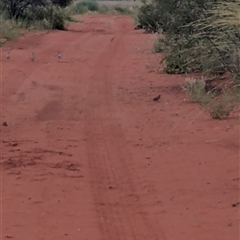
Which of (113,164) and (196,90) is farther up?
(113,164)

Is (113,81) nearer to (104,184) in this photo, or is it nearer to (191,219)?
(104,184)

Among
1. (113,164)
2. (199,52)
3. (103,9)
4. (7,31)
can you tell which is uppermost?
(199,52)

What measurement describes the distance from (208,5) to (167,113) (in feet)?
6.67

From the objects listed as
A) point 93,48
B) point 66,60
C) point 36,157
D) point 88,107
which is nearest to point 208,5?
point 88,107

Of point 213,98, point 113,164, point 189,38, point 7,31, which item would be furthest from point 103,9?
point 113,164

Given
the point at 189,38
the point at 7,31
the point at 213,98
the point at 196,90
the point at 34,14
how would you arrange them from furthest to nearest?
the point at 34,14 → the point at 7,31 → the point at 196,90 → the point at 189,38 → the point at 213,98

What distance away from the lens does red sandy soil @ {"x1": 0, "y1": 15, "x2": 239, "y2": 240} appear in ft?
23.1

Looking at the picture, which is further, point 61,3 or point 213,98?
point 61,3

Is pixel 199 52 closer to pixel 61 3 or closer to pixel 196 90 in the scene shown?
pixel 196 90

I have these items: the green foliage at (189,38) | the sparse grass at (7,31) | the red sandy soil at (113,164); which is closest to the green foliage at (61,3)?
the sparse grass at (7,31)

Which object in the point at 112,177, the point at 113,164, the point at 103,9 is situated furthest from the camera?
the point at 103,9

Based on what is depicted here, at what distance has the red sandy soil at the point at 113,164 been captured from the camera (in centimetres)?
705

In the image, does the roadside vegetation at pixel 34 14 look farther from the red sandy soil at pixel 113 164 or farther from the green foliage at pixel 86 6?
the green foliage at pixel 86 6

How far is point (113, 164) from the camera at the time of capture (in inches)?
370
